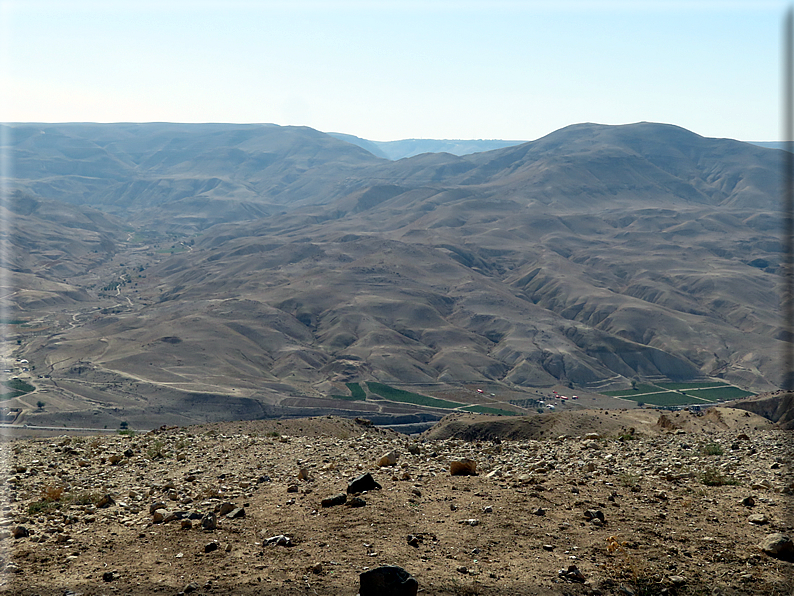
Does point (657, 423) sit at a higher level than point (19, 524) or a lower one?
lower

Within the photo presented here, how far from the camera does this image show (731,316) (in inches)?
6225

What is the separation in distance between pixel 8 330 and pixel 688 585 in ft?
469

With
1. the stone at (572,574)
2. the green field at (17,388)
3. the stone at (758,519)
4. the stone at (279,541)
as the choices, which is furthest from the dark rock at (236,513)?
the green field at (17,388)

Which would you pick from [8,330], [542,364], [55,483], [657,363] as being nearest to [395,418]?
[542,364]

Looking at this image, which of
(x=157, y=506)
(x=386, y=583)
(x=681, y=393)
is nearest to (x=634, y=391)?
(x=681, y=393)

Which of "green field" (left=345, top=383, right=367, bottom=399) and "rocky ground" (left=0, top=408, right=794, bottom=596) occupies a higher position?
"rocky ground" (left=0, top=408, right=794, bottom=596)

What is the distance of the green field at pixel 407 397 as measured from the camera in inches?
4291

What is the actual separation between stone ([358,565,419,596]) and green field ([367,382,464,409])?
10033 cm

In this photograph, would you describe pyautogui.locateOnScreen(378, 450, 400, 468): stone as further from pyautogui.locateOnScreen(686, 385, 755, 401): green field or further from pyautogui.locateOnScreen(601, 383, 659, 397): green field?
pyautogui.locateOnScreen(686, 385, 755, 401): green field

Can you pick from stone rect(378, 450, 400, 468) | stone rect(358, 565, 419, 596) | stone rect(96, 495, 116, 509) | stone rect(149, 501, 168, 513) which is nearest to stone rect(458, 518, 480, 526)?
stone rect(358, 565, 419, 596)

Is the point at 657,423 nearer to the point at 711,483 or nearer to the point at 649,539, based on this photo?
the point at 711,483

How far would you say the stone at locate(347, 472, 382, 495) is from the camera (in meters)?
11.0

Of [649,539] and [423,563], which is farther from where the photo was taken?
[649,539]

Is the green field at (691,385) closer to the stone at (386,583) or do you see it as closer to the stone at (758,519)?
the stone at (758,519)
